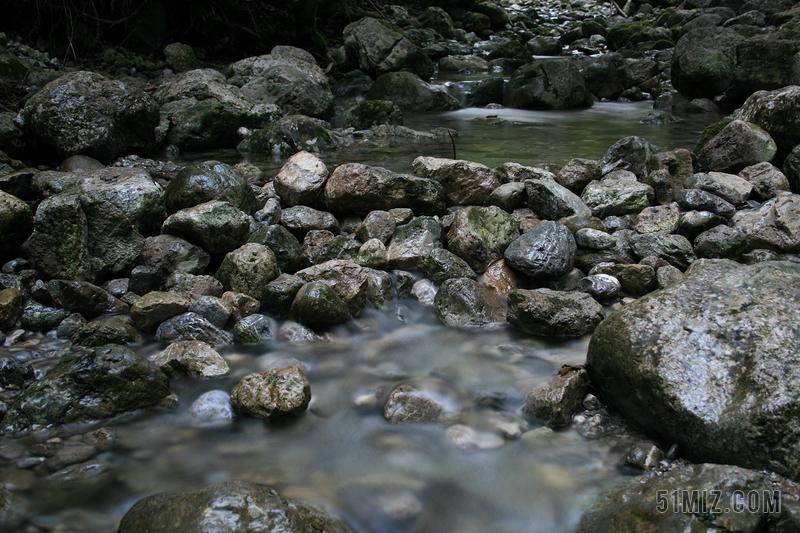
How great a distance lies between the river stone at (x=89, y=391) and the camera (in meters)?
2.60

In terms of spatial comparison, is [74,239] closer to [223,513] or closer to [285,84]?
[223,513]

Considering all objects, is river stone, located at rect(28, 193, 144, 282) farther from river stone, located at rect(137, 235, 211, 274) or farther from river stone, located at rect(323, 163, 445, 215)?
river stone, located at rect(323, 163, 445, 215)

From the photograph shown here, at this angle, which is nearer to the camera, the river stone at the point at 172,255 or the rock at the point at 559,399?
the rock at the point at 559,399

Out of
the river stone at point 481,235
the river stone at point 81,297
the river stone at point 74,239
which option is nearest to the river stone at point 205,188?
the river stone at point 74,239

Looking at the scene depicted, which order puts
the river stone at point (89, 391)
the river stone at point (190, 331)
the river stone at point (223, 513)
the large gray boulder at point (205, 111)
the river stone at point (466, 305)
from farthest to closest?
1. the large gray boulder at point (205, 111)
2. the river stone at point (466, 305)
3. the river stone at point (190, 331)
4. the river stone at point (89, 391)
5. the river stone at point (223, 513)

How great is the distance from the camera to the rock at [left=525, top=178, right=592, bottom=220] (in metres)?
4.80

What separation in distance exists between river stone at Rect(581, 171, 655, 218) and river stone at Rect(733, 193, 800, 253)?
823mm

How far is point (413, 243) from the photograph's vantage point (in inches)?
170

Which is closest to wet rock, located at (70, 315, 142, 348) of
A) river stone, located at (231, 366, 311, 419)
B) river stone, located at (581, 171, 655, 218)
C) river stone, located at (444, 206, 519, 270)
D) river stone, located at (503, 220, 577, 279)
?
river stone, located at (231, 366, 311, 419)

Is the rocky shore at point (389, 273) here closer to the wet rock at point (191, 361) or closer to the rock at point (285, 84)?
the wet rock at point (191, 361)

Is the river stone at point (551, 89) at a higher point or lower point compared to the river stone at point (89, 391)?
higher

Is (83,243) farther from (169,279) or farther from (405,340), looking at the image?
(405,340)

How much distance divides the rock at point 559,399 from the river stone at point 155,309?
2446mm

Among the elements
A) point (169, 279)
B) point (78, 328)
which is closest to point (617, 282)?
point (169, 279)
